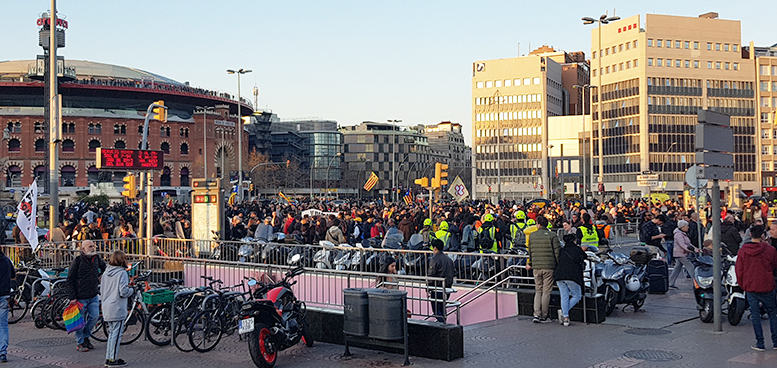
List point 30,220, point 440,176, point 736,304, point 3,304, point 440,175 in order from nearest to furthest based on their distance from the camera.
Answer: point 3,304 < point 736,304 < point 30,220 < point 440,176 < point 440,175

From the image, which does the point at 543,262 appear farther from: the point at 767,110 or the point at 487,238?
the point at 767,110

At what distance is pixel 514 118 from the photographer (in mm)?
121938

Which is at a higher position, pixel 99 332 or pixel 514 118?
pixel 514 118

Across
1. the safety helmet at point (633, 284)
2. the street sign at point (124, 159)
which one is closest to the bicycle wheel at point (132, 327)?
the street sign at point (124, 159)

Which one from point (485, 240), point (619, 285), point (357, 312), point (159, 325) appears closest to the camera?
point (357, 312)

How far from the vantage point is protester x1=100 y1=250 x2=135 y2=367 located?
9844 millimetres

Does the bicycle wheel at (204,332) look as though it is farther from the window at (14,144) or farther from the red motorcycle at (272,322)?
the window at (14,144)

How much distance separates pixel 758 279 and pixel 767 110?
114675 mm

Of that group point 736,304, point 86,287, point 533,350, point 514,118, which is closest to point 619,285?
point 736,304

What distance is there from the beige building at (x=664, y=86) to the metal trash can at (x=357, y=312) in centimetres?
9765

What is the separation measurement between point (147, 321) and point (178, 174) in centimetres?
9405

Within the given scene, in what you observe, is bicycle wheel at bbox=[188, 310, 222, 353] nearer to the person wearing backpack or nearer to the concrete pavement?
the concrete pavement

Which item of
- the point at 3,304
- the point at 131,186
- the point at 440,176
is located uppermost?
the point at 440,176

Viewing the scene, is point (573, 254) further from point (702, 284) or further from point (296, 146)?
point (296, 146)
